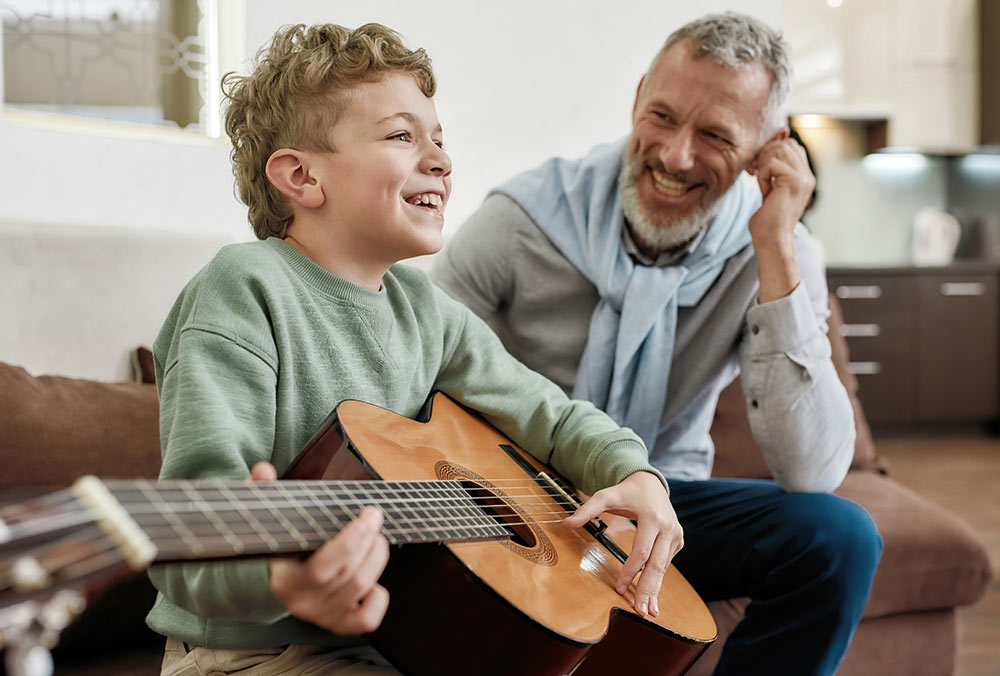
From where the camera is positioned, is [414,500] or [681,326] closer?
[414,500]

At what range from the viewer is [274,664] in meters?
0.91

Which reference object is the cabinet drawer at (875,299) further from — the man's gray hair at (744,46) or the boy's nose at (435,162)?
the boy's nose at (435,162)

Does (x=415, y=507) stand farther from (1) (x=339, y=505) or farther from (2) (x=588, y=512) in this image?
(2) (x=588, y=512)

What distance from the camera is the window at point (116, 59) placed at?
6.71 ft

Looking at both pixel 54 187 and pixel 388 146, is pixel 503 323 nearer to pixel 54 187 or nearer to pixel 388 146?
pixel 388 146

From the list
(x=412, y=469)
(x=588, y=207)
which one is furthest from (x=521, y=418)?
(x=588, y=207)

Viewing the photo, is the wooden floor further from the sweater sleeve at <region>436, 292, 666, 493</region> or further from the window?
the window

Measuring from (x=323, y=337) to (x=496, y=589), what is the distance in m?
0.35

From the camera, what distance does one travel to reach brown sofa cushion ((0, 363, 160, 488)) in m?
1.28

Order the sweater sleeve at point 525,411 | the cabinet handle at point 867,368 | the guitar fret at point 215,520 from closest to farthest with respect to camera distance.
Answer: the guitar fret at point 215,520, the sweater sleeve at point 525,411, the cabinet handle at point 867,368

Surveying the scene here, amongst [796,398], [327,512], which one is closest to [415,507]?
[327,512]

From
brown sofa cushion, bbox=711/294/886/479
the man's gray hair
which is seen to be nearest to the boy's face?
the man's gray hair

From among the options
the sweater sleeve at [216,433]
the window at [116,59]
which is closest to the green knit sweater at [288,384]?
the sweater sleeve at [216,433]

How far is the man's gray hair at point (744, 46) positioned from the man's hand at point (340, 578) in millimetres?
1200
